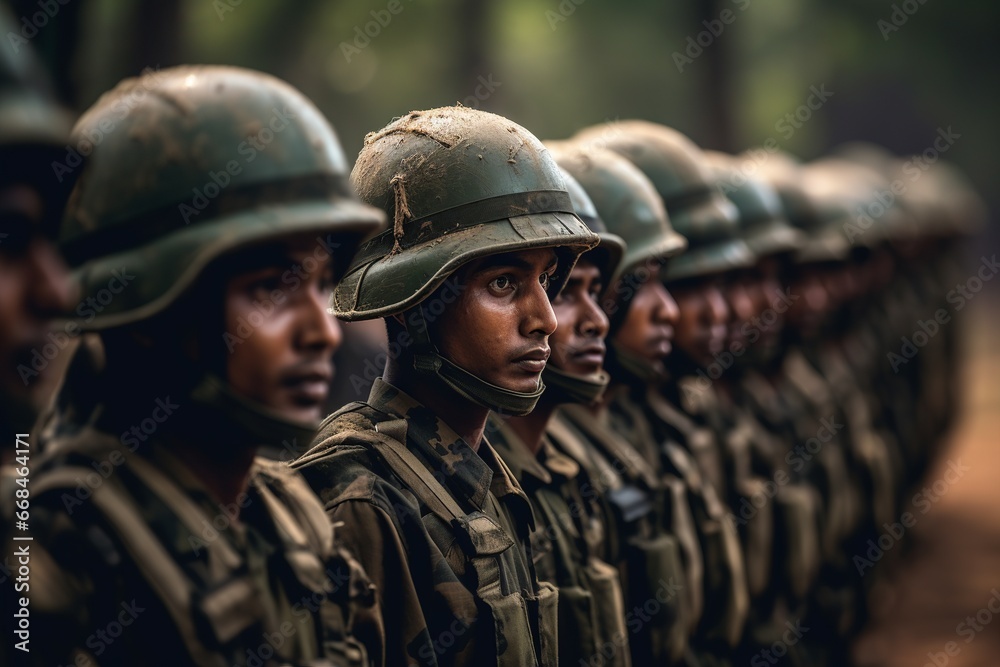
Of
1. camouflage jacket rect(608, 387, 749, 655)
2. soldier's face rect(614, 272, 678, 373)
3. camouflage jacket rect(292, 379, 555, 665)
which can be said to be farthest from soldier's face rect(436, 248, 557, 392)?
camouflage jacket rect(608, 387, 749, 655)

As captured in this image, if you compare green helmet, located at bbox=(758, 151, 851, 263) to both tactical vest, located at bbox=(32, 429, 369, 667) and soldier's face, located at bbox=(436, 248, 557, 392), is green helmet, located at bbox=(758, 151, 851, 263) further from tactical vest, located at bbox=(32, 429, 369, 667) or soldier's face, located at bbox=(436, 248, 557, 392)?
tactical vest, located at bbox=(32, 429, 369, 667)

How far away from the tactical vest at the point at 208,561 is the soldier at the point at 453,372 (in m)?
0.37

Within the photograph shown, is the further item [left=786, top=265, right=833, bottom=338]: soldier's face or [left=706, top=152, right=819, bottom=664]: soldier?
[left=786, top=265, right=833, bottom=338]: soldier's face

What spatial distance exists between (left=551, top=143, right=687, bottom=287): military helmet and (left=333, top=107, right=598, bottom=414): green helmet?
4.40 feet

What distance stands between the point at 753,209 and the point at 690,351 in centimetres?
180

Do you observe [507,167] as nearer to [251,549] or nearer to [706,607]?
[251,549]

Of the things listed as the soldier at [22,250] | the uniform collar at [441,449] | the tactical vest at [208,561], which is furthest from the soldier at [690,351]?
the soldier at [22,250]

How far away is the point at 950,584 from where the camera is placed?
11.5 m

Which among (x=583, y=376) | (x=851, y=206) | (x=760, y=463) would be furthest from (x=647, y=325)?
(x=851, y=206)

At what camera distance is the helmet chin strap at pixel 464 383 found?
3.54m

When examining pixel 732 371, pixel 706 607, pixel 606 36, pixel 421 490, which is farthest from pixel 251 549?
pixel 606 36

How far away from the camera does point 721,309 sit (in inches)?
241

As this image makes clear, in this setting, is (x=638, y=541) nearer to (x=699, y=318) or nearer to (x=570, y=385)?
(x=570, y=385)

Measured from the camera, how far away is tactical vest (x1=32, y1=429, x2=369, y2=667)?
2430 mm
